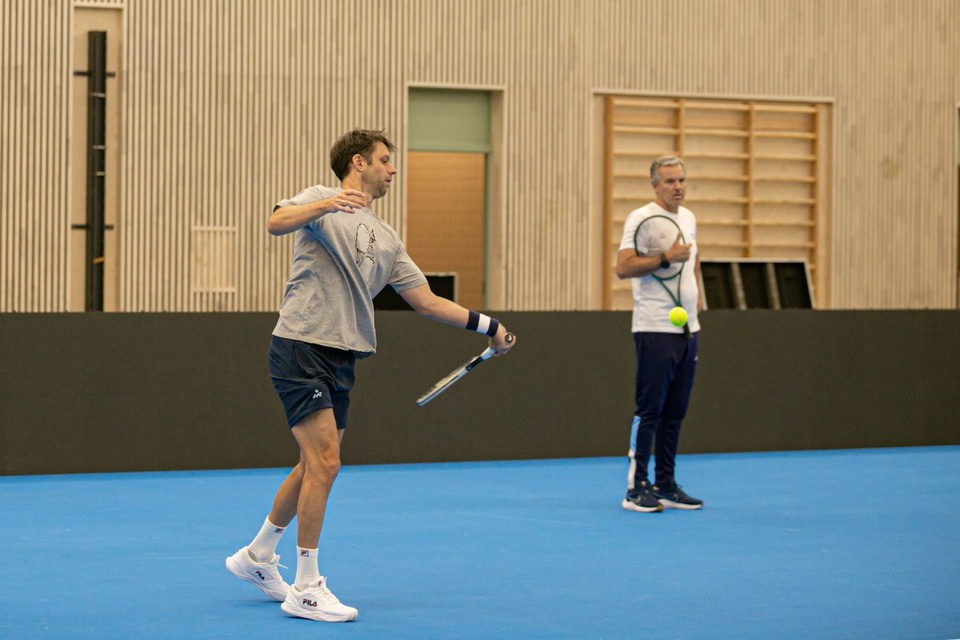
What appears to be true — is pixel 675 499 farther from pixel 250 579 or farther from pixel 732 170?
pixel 732 170

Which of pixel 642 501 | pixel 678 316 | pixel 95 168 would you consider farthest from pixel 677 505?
pixel 95 168

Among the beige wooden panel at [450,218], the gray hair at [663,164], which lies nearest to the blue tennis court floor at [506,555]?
the gray hair at [663,164]

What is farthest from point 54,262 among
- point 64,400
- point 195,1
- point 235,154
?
point 64,400

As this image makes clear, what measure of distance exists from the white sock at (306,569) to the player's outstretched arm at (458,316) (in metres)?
0.87

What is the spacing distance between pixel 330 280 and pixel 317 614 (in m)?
1.04

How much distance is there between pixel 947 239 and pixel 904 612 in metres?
9.39

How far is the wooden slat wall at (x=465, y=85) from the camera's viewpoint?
10625 mm

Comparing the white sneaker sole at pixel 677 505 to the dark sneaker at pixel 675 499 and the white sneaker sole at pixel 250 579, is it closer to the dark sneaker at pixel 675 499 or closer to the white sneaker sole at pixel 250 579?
the dark sneaker at pixel 675 499

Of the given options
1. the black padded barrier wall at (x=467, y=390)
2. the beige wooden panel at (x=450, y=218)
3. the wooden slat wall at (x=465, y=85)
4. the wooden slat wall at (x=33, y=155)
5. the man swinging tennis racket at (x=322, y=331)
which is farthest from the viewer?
the beige wooden panel at (x=450, y=218)

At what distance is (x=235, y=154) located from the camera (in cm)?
1091

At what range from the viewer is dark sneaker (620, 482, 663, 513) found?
6207 mm

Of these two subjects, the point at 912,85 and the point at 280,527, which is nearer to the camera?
the point at 280,527

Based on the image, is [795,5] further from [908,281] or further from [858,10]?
[908,281]

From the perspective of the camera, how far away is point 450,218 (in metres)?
15.5
